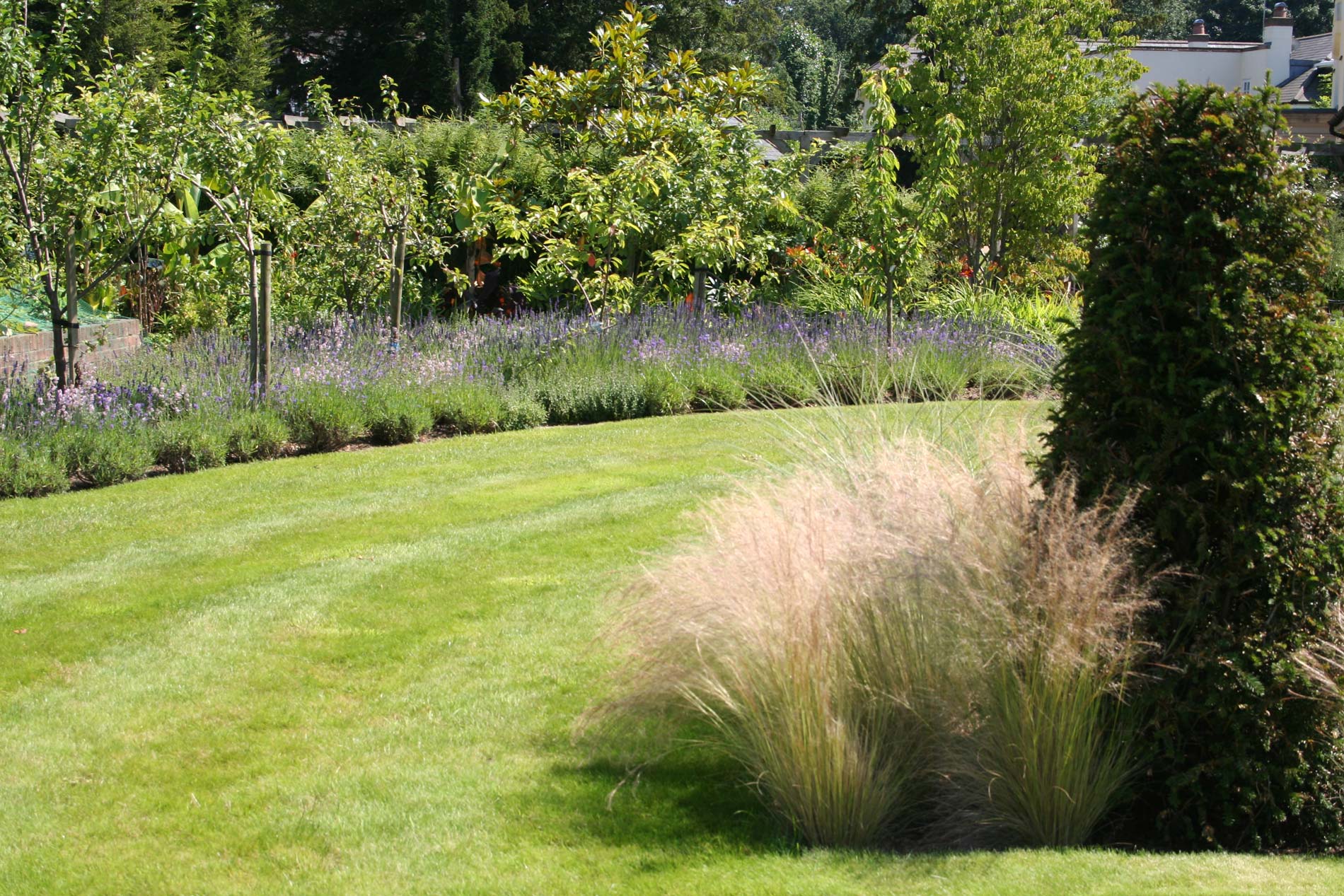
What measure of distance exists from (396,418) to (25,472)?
275 cm

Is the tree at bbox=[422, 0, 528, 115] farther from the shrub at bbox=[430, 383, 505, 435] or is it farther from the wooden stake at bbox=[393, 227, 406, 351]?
the shrub at bbox=[430, 383, 505, 435]

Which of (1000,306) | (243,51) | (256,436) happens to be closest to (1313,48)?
(243,51)

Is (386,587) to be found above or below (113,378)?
below

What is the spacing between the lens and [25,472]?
827 cm

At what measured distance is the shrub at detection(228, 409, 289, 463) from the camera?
9375 mm

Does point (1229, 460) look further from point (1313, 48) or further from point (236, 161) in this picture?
point (1313, 48)

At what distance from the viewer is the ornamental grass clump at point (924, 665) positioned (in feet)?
12.7

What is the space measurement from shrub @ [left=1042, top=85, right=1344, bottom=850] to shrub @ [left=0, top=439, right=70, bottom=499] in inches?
272

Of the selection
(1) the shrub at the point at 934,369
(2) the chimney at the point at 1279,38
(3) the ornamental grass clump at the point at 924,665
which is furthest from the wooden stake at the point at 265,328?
(2) the chimney at the point at 1279,38

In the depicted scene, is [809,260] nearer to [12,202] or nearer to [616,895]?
[12,202]

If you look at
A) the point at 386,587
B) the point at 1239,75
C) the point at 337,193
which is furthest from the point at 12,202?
the point at 1239,75

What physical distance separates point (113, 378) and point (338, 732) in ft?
20.2

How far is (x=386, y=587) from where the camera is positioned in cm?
636

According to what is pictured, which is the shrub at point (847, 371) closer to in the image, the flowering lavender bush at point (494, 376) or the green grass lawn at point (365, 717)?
the flowering lavender bush at point (494, 376)
